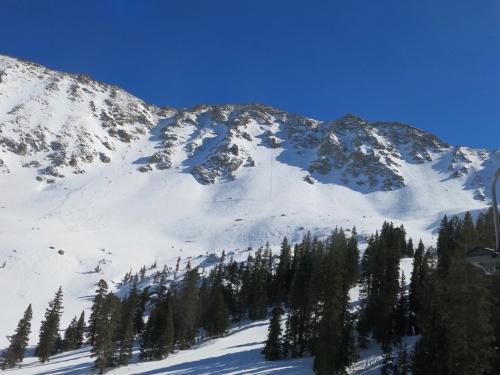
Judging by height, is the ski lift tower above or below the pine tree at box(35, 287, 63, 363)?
above

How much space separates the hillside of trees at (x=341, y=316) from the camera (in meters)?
23.5

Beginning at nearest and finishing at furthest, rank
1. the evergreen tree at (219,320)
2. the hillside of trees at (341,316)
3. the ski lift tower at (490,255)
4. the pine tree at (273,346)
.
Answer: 1. the ski lift tower at (490,255)
2. the hillside of trees at (341,316)
3. the pine tree at (273,346)
4. the evergreen tree at (219,320)

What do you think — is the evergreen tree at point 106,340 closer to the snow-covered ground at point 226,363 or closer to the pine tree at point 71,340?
the snow-covered ground at point 226,363

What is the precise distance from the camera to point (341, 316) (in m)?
37.2

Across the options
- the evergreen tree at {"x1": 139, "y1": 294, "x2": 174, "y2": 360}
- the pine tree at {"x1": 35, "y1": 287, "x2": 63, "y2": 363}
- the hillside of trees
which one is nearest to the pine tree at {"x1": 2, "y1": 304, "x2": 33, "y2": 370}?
the hillside of trees

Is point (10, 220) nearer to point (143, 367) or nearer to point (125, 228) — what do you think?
point (125, 228)

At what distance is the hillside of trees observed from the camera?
23.5 meters

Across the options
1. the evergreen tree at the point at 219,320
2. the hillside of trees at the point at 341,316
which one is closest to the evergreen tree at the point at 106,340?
the hillside of trees at the point at 341,316

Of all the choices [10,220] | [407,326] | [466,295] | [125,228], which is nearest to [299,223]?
[125,228]

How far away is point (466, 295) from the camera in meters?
23.1

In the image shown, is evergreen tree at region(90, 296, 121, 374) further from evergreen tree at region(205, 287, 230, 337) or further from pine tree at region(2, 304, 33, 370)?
pine tree at region(2, 304, 33, 370)

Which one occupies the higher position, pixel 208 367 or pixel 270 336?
pixel 270 336

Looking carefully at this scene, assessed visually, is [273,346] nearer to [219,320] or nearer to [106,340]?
[106,340]

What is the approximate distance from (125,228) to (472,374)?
161449 millimetres
